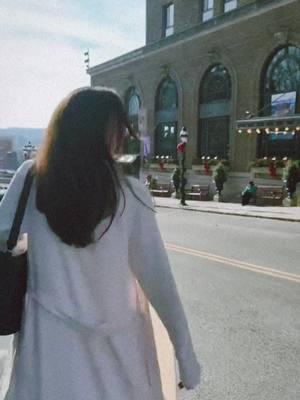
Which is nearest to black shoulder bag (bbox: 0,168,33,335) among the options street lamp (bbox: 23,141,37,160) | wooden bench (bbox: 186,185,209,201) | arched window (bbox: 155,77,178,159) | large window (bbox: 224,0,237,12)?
street lamp (bbox: 23,141,37,160)

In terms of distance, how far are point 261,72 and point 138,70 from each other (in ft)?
48.5

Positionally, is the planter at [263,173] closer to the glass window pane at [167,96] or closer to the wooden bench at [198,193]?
the wooden bench at [198,193]

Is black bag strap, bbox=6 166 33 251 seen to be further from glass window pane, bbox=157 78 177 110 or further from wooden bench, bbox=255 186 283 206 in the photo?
glass window pane, bbox=157 78 177 110

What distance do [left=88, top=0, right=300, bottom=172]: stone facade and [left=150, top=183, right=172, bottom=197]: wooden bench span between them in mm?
2557

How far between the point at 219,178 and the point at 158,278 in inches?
1090

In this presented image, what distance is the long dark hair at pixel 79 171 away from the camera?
175 centimetres

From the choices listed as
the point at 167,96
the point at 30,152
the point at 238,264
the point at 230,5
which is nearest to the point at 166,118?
the point at 167,96

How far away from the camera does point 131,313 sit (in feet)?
6.09

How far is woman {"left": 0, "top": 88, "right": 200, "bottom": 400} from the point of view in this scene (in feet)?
5.76

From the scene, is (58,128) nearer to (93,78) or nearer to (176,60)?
(176,60)

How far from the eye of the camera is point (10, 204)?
181 centimetres

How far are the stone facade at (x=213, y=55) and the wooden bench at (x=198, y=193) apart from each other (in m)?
2.42

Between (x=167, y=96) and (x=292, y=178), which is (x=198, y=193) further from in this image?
(x=167, y=96)

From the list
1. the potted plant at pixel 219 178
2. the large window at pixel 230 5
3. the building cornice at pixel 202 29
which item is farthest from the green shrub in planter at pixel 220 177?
the large window at pixel 230 5
